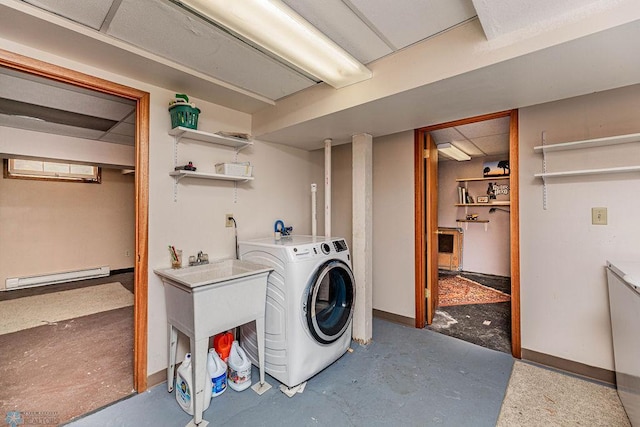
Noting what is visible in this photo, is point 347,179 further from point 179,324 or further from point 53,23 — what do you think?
point 53,23

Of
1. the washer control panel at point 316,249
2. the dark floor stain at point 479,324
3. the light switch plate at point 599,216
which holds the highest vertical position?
the light switch plate at point 599,216

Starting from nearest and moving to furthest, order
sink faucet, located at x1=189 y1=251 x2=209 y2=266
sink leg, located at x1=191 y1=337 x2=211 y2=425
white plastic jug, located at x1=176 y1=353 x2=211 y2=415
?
sink leg, located at x1=191 y1=337 x2=211 y2=425 → white plastic jug, located at x1=176 y1=353 x2=211 y2=415 → sink faucet, located at x1=189 y1=251 x2=209 y2=266

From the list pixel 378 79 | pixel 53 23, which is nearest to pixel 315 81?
pixel 378 79

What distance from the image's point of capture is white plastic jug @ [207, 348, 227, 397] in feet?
5.92

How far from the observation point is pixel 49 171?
15.2 ft

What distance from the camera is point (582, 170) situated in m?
1.88

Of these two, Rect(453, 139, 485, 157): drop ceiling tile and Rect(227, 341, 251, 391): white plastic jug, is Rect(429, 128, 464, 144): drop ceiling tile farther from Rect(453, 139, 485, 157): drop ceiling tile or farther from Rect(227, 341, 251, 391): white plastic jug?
Rect(227, 341, 251, 391): white plastic jug

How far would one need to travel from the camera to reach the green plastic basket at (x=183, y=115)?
196 cm

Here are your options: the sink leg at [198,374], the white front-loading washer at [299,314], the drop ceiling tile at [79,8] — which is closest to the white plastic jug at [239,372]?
the white front-loading washer at [299,314]

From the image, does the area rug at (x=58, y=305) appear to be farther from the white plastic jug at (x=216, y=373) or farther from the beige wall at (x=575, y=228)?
the beige wall at (x=575, y=228)

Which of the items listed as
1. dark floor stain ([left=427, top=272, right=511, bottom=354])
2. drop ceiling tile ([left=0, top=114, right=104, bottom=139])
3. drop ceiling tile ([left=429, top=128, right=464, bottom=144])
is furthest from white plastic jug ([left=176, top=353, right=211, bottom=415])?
drop ceiling tile ([left=0, top=114, right=104, bottom=139])

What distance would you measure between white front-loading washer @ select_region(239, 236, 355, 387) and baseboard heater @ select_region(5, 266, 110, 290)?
4522mm

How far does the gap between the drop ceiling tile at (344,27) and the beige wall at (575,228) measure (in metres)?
1.40

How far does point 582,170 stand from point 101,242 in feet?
22.6
